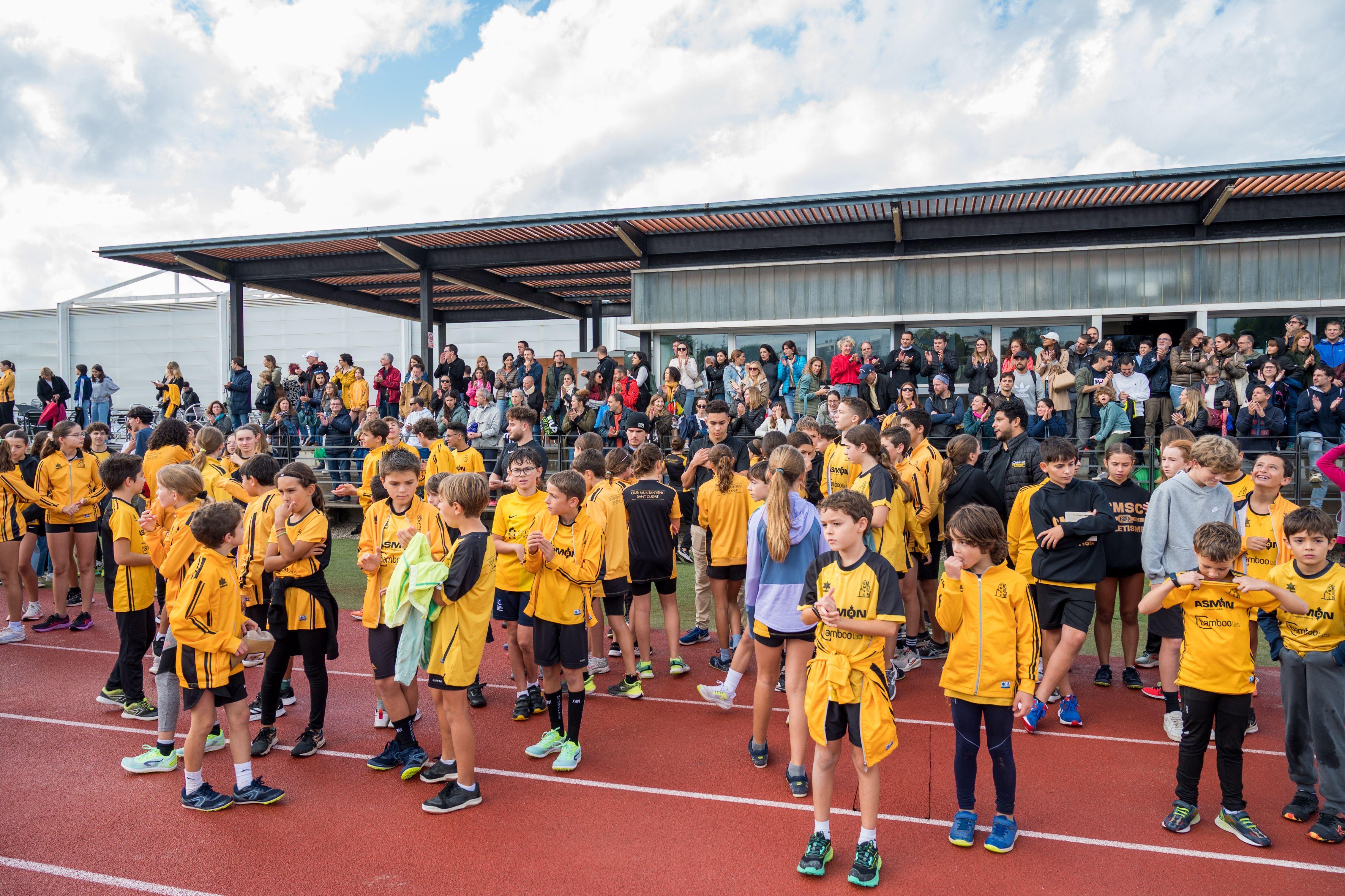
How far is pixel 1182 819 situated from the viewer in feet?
13.3

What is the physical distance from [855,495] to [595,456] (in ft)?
9.59

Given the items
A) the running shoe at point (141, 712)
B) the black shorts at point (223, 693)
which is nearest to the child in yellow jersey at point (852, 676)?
the black shorts at point (223, 693)

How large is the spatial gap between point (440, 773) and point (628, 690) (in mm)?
1819

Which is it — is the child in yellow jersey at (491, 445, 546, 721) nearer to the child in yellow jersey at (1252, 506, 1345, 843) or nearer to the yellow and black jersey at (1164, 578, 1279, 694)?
the yellow and black jersey at (1164, 578, 1279, 694)

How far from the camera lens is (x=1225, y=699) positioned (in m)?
4.01

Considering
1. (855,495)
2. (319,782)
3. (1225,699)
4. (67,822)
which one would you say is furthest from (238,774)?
(1225,699)

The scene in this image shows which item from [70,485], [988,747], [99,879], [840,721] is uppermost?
[70,485]

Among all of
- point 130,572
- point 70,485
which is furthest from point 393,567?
point 70,485

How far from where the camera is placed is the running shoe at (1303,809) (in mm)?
4141

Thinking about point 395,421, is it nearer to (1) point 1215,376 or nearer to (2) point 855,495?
(2) point 855,495

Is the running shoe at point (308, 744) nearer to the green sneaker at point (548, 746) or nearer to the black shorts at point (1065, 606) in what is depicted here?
the green sneaker at point (548, 746)

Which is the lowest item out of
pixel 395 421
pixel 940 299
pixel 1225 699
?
pixel 1225 699

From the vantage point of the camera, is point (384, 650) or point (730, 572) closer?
point (384, 650)

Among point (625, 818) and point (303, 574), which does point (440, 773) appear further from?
point (303, 574)
